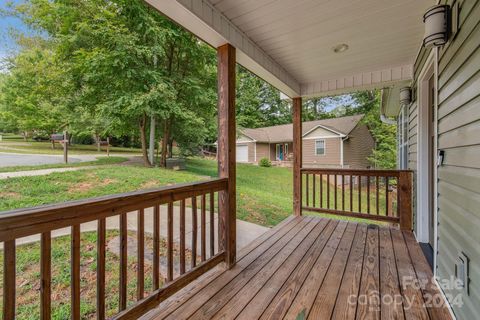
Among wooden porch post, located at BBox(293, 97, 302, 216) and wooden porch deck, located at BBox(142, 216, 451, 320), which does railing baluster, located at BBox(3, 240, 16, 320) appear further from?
wooden porch post, located at BBox(293, 97, 302, 216)

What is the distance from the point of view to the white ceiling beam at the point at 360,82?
10.8 ft

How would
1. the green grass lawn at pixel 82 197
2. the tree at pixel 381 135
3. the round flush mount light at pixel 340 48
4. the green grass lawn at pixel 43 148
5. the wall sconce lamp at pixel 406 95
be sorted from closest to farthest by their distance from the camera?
the green grass lawn at pixel 82 197
the round flush mount light at pixel 340 48
the wall sconce lamp at pixel 406 95
the green grass lawn at pixel 43 148
the tree at pixel 381 135

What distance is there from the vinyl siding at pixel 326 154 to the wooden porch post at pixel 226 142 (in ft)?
40.0

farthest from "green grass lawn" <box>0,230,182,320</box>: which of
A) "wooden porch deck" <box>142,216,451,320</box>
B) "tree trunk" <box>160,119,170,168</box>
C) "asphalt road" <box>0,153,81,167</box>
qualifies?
"tree trunk" <box>160,119,170,168</box>

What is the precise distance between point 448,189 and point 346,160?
1241 cm

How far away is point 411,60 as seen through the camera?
3.09 metres

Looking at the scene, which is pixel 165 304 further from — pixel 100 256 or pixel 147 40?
pixel 147 40

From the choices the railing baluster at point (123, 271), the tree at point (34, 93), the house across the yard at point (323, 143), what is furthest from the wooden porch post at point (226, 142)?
the house across the yard at point (323, 143)

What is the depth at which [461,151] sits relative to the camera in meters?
1.42

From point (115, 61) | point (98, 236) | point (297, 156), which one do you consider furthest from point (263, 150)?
point (98, 236)

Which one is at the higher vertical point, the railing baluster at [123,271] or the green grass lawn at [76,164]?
the green grass lawn at [76,164]

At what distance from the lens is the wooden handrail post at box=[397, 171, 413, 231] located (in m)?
3.28

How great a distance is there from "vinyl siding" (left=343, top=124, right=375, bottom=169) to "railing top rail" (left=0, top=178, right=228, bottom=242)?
13.2 metres

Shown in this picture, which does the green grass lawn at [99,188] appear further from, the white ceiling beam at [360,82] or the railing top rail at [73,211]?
the railing top rail at [73,211]
